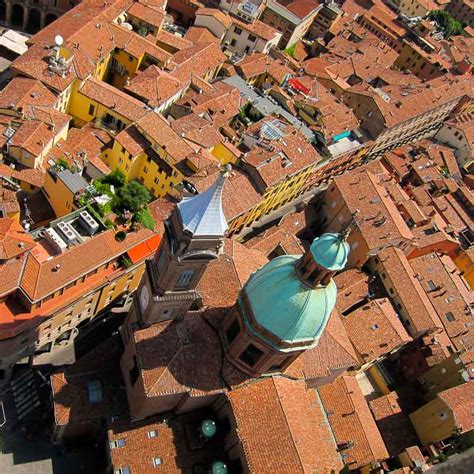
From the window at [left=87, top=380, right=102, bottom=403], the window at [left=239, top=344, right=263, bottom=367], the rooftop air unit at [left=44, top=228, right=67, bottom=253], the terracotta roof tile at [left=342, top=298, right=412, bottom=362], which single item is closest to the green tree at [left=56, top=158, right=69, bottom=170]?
the rooftop air unit at [left=44, top=228, right=67, bottom=253]

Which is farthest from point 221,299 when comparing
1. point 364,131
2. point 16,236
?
point 364,131

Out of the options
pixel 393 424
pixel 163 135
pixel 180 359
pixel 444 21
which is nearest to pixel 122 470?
pixel 180 359

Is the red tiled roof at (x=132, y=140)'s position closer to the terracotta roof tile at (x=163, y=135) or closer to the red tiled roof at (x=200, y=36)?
the terracotta roof tile at (x=163, y=135)

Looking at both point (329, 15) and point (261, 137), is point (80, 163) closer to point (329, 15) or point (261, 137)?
point (261, 137)

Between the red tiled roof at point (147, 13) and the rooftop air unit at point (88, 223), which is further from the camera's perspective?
the red tiled roof at point (147, 13)

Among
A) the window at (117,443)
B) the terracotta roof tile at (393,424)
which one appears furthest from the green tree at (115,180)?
the terracotta roof tile at (393,424)

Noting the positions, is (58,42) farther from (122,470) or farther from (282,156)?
(122,470)
